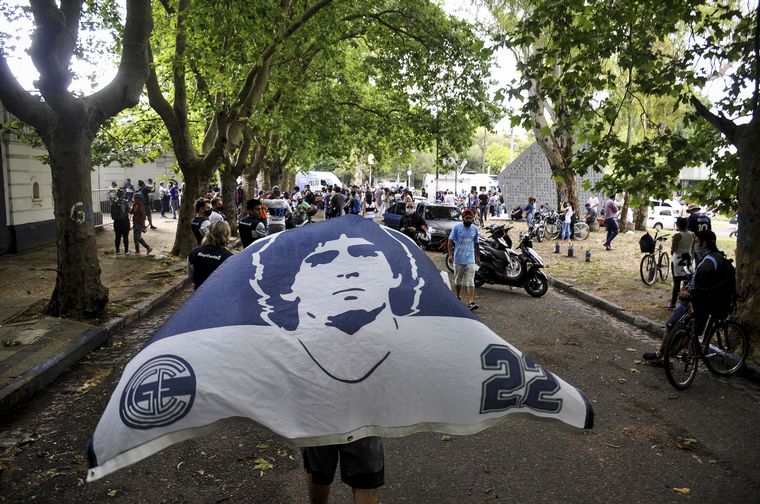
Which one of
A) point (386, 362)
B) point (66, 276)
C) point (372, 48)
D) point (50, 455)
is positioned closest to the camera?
point (386, 362)

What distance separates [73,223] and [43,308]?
1851 mm

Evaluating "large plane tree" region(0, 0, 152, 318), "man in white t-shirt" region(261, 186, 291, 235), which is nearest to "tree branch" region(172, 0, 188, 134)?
"man in white t-shirt" region(261, 186, 291, 235)

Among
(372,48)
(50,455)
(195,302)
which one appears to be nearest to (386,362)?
(195,302)

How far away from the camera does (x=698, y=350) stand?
6891 mm

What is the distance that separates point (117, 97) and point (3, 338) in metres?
3.96

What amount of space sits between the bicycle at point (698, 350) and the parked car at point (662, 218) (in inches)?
1053

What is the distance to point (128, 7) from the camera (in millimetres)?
9648

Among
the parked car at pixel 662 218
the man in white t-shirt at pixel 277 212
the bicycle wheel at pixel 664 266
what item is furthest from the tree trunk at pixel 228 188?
the parked car at pixel 662 218

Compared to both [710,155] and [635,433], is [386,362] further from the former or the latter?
[710,155]

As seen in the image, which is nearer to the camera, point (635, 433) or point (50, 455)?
point (50, 455)

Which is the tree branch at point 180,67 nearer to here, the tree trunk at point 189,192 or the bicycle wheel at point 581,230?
the tree trunk at point 189,192

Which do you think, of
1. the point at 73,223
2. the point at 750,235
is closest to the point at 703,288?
the point at 750,235

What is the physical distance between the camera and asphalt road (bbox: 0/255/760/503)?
4.34 m

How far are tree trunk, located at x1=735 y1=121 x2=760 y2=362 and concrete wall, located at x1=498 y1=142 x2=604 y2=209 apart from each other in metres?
28.7
